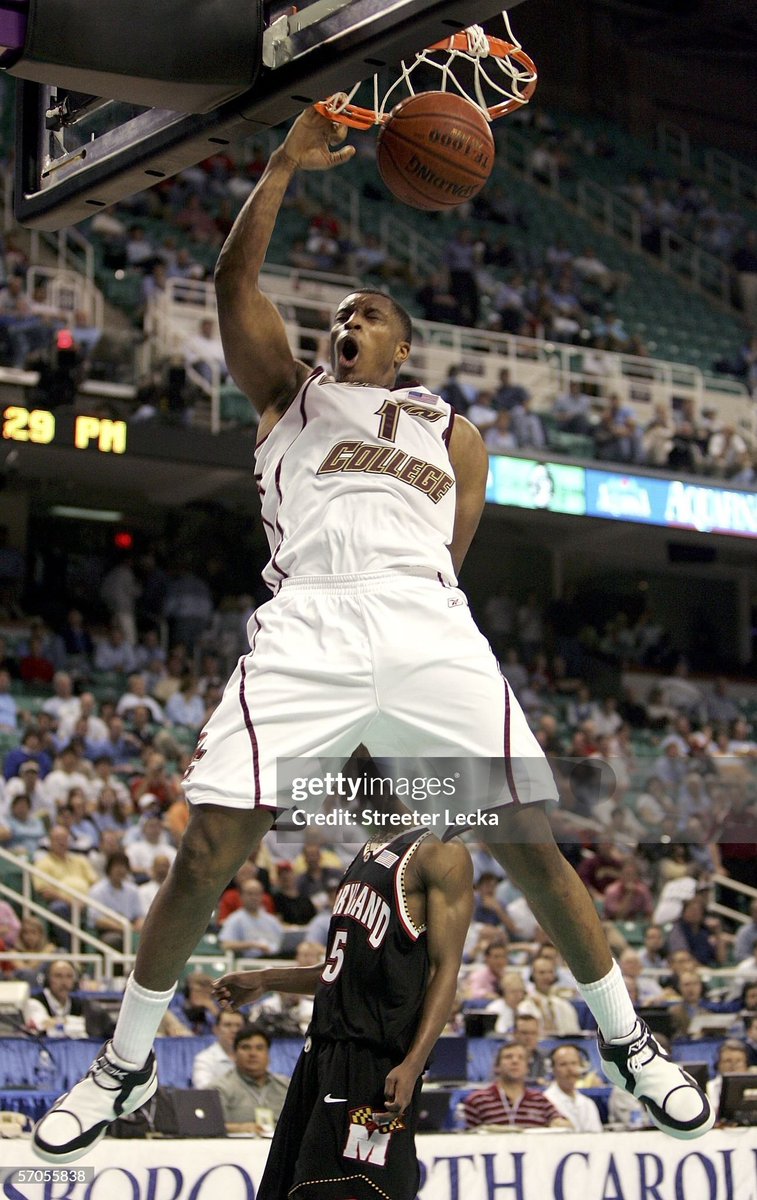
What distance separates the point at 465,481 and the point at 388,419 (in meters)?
0.29


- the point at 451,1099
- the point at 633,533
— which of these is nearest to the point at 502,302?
the point at 633,533

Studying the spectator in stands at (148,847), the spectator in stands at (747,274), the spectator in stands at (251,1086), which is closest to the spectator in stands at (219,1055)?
the spectator in stands at (251,1086)

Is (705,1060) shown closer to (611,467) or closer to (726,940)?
(726,940)

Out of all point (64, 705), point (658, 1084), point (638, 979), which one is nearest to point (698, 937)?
point (638, 979)

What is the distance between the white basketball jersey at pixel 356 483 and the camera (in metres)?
3.68

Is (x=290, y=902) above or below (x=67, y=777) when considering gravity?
below

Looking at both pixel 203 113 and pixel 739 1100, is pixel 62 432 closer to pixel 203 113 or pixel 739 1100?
pixel 739 1100

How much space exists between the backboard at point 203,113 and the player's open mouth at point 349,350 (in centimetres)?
56

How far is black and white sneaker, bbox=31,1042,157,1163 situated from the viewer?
360 centimetres

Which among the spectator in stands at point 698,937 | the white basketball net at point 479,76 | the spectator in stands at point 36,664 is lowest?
the spectator in stands at point 698,937

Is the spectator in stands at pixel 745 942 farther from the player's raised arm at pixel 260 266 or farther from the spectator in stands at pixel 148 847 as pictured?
the player's raised arm at pixel 260 266

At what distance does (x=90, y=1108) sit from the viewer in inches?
143

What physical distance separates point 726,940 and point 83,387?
7086 mm

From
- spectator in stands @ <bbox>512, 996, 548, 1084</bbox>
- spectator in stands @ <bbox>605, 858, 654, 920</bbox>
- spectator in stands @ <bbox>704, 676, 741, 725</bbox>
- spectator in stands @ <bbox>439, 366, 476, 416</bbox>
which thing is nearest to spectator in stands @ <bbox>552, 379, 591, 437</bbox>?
spectator in stands @ <bbox>439, 366, 476, 416</bbox>
